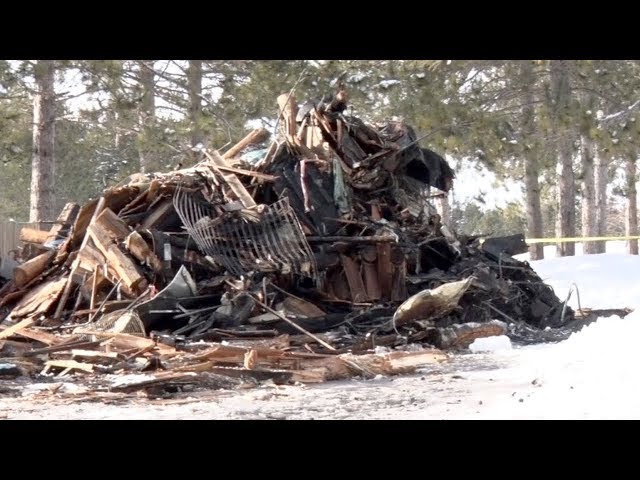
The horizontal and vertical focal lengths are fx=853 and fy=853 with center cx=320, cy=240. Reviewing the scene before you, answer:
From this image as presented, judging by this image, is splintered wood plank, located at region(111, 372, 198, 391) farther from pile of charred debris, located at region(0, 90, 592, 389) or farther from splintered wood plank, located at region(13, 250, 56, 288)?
splintered wood plank, located at region(13, 250, 56, 288)

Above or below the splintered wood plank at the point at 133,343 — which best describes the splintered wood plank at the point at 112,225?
above

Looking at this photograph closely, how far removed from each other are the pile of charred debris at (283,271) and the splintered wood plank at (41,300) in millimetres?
28

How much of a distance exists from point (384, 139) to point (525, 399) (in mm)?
6946

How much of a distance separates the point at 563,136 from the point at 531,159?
1.07m

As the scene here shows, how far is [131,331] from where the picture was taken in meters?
9.02

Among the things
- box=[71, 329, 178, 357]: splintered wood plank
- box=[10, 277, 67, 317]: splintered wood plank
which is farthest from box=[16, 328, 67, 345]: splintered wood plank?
box=[10, 277, 67, 317]: splintered wood plank

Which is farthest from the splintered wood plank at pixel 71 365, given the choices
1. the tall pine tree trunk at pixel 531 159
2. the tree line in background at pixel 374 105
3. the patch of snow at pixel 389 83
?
the tall pine tree trunk at pixel 531 159

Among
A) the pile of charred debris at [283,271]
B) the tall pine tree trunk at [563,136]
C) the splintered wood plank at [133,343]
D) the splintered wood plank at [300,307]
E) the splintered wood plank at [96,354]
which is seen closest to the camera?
the splintered wood plank at [96,354]

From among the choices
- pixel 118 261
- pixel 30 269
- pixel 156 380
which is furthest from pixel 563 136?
pixel 156 380

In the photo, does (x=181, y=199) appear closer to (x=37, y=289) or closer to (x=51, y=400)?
(x=37, y=289)

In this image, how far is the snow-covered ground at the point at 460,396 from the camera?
5.31 metres

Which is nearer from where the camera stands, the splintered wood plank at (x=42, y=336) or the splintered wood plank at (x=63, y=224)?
the splintered wood plank at (x=42, y=336)

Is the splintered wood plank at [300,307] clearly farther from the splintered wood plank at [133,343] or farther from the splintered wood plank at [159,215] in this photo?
the splintered wood plank at [159,215]

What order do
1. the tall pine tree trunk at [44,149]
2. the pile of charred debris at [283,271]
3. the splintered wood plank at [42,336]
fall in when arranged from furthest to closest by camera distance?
the tall pine tree trunk at [44,149], the splintered wood plank at [42,336], the pile of charred debris at [283,271]
